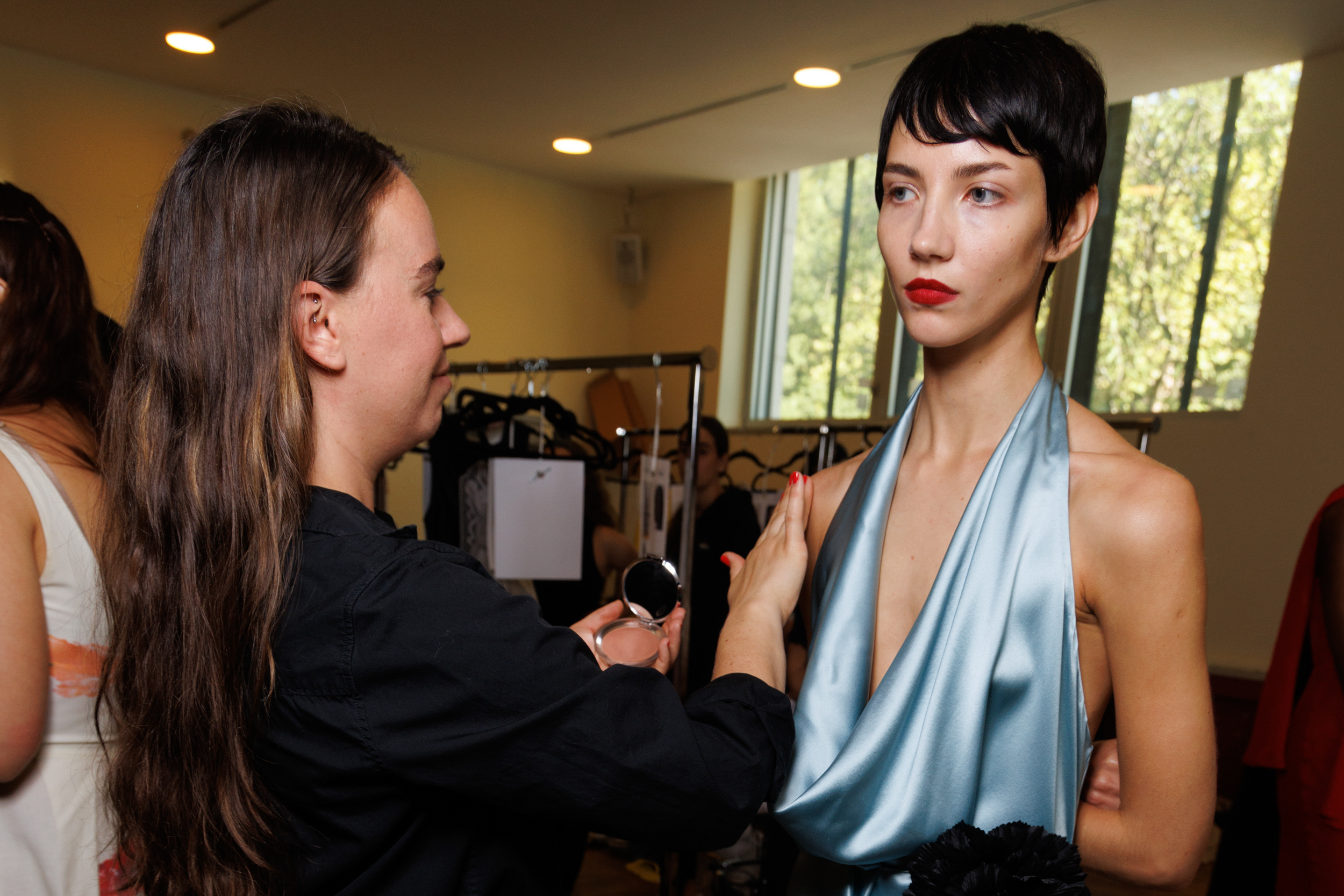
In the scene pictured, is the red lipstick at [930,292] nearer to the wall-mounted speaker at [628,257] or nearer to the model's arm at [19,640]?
the model's arm at [19,640]

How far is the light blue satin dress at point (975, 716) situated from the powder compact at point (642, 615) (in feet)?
0.86

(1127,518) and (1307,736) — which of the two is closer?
(1127,518)

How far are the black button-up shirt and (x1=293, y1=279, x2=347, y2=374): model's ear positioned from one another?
5.4 inches

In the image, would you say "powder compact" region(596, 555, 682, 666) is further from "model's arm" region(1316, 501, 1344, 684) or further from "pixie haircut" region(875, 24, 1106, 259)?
"model's arm" region(1316, 501, 1344, 684)

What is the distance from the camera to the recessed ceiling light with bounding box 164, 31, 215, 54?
4.41 meters

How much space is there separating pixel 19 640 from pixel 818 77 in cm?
406

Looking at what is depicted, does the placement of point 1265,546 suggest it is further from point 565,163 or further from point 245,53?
point 245,53

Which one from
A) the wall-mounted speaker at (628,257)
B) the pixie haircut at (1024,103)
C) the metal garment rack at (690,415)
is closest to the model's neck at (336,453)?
the pixie haircut at (1024,103)

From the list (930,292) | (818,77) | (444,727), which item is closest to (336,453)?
(444,727)

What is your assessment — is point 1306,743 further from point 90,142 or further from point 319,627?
point 90,142

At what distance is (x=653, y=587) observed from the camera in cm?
137

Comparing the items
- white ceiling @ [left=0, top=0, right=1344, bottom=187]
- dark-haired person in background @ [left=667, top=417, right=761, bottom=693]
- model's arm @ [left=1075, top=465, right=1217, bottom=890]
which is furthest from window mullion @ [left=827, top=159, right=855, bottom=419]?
model's arm @ [left=1075, top=465, right=1217, bottom=890]

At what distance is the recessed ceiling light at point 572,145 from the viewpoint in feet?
18.7

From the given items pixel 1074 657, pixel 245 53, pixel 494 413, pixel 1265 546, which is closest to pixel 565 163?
pixel 245 53
